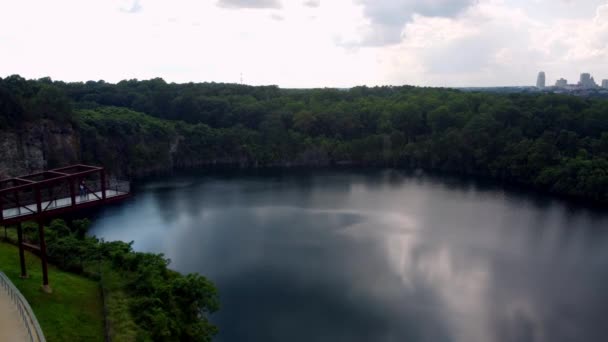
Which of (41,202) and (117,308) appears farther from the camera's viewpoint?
(117,308)

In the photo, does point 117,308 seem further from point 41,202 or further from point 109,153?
point 109,153

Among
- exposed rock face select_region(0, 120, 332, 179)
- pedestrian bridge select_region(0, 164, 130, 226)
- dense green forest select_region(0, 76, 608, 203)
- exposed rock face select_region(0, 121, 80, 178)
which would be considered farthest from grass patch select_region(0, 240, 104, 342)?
dense green forest select_region(0, 76, 608, 203)

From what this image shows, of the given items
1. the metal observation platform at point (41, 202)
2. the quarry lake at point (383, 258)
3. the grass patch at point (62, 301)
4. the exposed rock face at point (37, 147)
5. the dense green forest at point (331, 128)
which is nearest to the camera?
the grass patch at point (62, 301)

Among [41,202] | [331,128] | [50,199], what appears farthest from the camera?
[331,128]

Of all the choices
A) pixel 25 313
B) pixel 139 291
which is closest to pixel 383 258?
pixel 139 291

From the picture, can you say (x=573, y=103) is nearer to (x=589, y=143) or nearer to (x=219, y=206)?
(x=589, y=143)

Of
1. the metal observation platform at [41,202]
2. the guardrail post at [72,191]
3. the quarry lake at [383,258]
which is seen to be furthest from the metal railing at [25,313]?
the quarry lake at [383,258]

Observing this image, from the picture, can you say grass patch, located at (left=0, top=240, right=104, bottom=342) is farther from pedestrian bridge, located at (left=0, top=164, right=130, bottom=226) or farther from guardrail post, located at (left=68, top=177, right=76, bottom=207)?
guardrail post, located at (left=68, top=177, right=76, bottom=207)

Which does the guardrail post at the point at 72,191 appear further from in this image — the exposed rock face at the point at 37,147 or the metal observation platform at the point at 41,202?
the exposed rock face at the point at 37,147
